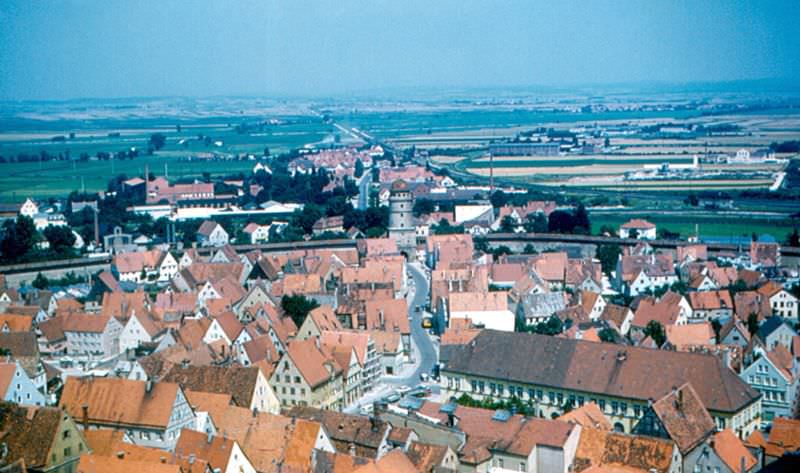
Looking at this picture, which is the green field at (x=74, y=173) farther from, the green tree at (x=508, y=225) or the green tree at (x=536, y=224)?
the green tree at (x=536, y=224)

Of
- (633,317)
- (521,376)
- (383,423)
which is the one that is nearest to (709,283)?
(633,317)

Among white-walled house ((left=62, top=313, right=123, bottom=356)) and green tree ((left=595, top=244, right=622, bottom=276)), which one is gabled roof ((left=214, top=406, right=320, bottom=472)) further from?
green tree ((left=595, top=244, right=622, bottom=276))

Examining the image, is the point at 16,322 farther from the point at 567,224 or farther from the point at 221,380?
the point at 567,224

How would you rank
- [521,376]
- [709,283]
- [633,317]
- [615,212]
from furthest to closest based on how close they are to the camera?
[615,212], [709,283], [633,317], [521,376]

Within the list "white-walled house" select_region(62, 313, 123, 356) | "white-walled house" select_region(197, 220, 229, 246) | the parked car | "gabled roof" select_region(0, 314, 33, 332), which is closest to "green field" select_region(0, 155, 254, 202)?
"white-walled house" select_region(197, 220, 229, 246)

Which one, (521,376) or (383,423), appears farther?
(521,376)

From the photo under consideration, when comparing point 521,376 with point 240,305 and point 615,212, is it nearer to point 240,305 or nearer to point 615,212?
point 240,305

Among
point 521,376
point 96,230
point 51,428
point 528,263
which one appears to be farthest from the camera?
point 96,230
